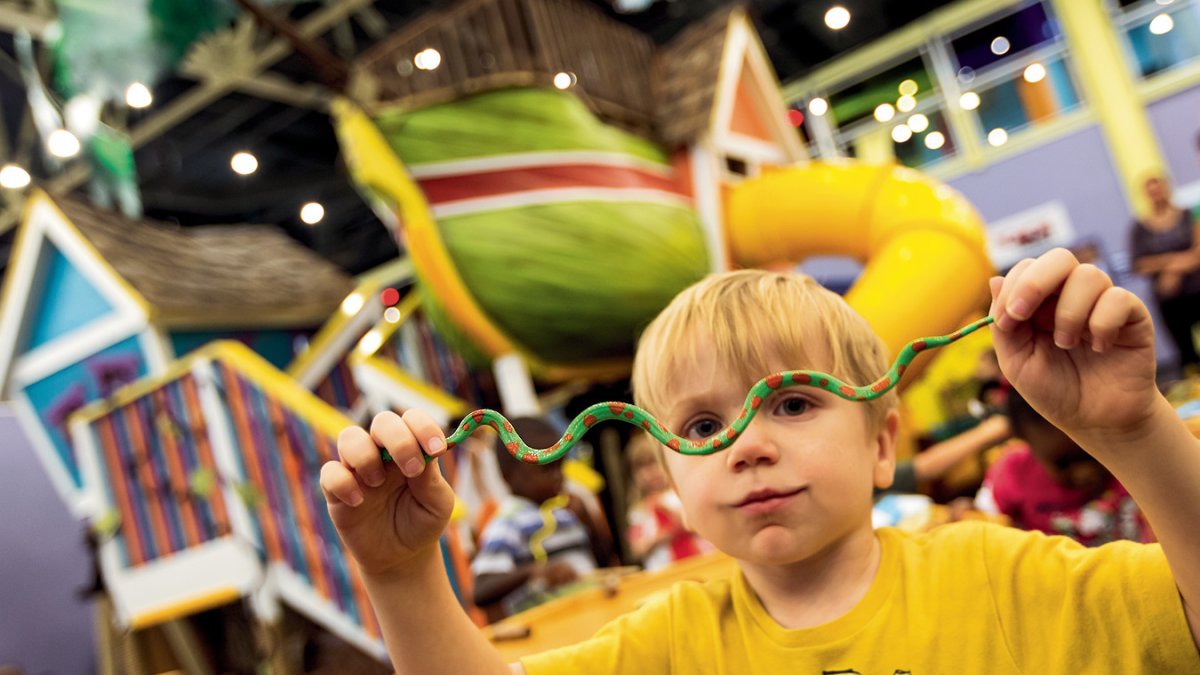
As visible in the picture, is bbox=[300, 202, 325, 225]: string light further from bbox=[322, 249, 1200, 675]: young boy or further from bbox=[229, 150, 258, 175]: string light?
bbox=[322, 249, 1200, 675]: young boy

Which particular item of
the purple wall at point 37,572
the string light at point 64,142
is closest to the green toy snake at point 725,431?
the string light at point 64,142

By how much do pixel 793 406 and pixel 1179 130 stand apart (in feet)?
22.7

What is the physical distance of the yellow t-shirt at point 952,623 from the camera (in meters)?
0.56

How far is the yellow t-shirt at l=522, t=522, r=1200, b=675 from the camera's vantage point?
0.56 metres

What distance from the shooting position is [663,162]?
9.19ft

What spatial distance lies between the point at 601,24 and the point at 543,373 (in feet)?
3.51

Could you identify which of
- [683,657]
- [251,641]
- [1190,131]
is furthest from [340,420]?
[1190,131]

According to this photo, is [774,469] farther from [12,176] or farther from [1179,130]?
[1179,130]

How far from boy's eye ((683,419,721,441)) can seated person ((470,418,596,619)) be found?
115 centimetres

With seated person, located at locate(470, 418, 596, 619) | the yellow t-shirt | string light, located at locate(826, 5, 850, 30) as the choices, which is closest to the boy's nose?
the yellow t-shirt

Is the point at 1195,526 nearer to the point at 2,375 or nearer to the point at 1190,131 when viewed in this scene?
the point at 2,375

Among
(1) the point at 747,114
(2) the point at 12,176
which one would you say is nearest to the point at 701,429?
(1) the point at 747,114

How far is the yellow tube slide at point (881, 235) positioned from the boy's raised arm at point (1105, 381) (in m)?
1.64

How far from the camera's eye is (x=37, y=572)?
3.97 meters
